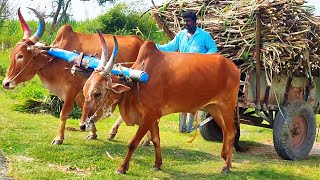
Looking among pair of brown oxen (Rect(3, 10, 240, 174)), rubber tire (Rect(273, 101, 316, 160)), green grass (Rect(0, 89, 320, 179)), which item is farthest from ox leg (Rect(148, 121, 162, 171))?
rubber tire (Rect(273, 101, 316, 160))

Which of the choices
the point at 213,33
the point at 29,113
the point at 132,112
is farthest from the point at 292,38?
the point at 29,113

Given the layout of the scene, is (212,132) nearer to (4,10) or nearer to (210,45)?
(210,45)

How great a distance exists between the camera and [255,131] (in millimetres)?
12125

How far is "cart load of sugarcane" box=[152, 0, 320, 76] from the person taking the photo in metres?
7.97

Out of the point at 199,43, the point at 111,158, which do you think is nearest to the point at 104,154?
the point at 111,158

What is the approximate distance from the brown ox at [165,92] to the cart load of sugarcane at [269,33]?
107 cm

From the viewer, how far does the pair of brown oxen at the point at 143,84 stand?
612cm

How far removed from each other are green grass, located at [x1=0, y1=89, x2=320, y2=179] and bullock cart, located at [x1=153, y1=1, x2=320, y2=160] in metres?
0.38

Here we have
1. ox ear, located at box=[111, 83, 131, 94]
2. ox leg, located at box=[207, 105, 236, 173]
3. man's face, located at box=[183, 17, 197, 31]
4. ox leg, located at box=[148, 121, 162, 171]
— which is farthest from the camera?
man's face, located at box=[183, 17, 197, 31]

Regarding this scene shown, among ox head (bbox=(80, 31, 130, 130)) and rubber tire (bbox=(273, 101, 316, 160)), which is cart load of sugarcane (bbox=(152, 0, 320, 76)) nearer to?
rubber tire (bbox=(273, 101, 316, 160))

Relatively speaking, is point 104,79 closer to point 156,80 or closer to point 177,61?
point 156,80

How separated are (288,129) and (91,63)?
11.0 feet

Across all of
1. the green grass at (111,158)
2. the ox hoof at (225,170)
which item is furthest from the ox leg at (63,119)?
the ox hoof at (225,170)

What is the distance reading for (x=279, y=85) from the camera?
8641mm
